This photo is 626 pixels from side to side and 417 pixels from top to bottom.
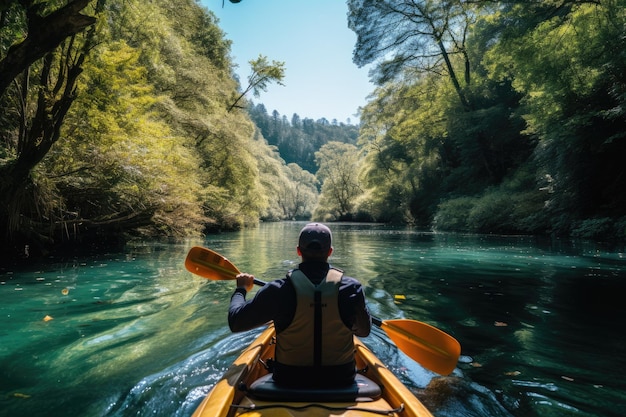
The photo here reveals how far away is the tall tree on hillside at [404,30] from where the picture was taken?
20281 millimetres

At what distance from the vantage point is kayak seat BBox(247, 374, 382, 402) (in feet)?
6.89

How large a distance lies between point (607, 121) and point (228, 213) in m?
18.6

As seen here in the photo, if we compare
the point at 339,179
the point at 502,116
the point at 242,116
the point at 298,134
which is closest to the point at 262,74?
the point at 242,116

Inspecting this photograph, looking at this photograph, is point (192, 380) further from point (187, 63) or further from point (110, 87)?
point (187, 63)

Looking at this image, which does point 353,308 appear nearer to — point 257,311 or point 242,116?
point 257,311

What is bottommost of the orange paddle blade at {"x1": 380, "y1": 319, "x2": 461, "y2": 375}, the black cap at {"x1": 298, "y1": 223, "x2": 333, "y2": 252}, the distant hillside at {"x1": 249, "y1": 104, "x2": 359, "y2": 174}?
the orange paddle blade at {"x1": 380, "y1": 319, "x2": 461, "y2": 375}

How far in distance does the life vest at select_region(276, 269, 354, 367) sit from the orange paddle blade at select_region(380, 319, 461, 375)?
116 cm

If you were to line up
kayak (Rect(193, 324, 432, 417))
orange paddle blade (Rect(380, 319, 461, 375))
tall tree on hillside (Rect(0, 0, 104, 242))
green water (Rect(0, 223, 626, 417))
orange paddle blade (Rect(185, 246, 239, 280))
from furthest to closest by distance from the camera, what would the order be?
tall tree on hillside (Rect(0, 0, 104, 242)), orange paddle blade (Rect(185, 246, 239, 280)), orange paddle blade (Rect(380, 319, 461, 375)), green water (Rect(0, 223, 626, 417)), kayak (Rect(193, 324, 432, 417))

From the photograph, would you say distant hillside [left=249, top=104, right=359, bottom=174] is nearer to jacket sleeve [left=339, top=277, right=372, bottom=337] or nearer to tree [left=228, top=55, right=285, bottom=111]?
tree [left=228, top=55, right=285, bottom=111]

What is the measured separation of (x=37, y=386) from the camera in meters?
2.96

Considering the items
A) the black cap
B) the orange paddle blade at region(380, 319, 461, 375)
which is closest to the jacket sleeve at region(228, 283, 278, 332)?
the black cap

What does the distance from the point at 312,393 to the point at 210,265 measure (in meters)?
2.44

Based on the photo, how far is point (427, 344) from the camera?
3115 mm

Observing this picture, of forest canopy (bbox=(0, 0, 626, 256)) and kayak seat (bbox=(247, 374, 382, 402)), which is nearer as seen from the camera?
kayak seat (bbox=(247, 374, 382, 402))
